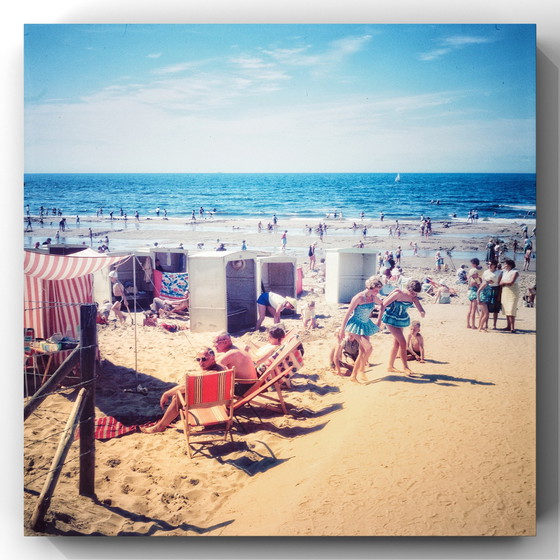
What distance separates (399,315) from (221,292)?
1.41m

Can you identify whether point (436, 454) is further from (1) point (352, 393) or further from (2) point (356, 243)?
(2) point (356, 243)

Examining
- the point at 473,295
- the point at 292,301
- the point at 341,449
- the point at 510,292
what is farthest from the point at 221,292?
the point at 510,292

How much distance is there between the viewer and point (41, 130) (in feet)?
12.6

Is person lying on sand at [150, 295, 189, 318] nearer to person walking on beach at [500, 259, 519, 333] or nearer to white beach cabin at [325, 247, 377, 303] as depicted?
white beach cabin at [325, 247, 377, 303]

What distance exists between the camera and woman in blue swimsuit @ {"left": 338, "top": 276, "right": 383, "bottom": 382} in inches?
164

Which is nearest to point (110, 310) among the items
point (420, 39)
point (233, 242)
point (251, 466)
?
point (233, 242)

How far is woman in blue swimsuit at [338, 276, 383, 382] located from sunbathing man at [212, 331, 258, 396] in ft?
2.36

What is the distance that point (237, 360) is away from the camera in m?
4.13

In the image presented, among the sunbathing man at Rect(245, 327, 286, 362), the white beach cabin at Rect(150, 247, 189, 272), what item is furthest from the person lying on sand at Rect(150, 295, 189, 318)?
the sunbathing man at Rect(245, 327, 286, 362)

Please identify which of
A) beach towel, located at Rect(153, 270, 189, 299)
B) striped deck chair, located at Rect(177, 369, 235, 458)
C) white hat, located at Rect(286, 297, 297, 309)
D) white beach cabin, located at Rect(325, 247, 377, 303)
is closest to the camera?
striped deck chair, located at Rect(177, 369, 235, 458)

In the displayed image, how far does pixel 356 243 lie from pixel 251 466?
68.5 inches

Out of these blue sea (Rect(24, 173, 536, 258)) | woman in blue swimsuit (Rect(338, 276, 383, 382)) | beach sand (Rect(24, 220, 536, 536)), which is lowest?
beach sand (Rect(24, 220, 536, 536))

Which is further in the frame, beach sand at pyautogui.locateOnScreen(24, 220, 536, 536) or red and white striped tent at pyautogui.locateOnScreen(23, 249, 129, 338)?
red and white striped tent at pyautogui.locateOnScreen(23, 249, 129, 338)

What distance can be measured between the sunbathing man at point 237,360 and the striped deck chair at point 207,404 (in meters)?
0.19
